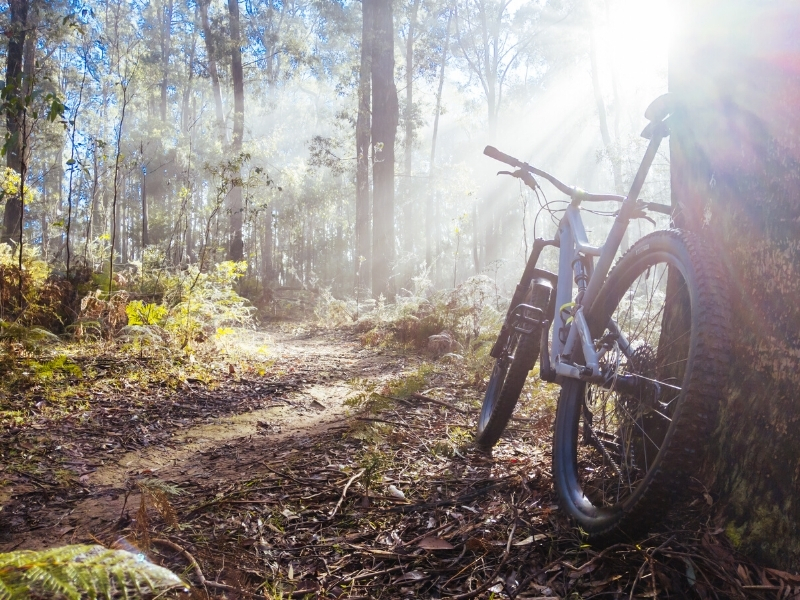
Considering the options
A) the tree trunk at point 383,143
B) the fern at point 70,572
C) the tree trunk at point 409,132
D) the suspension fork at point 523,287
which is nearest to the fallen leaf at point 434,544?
the fern at point 70,572

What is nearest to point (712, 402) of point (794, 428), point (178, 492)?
point (794, 428)

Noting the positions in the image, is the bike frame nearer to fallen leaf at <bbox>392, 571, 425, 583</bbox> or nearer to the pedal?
the pedal

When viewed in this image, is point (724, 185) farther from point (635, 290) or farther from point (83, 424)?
point (83, 424)

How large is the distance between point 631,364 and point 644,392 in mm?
132

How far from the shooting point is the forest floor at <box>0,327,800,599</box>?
1599 mm

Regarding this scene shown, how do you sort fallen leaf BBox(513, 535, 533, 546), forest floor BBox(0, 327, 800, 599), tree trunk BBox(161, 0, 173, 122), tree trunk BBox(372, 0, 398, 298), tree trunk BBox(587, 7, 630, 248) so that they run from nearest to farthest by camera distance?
1. forest floor BBox(0, 327, 800, 599)
2. fallen leaf BBox(513, 535, 533, 546)
3. tree trunk BBox(372, 0, 398, 298)
4. tree trunk BBox(587, 7, 630, 248)
5. tree trunk BBox(161, 0, 173, 122)

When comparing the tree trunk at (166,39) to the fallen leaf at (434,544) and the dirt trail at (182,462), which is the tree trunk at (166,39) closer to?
the dirt trail at (182,462)

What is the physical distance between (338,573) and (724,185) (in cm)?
191

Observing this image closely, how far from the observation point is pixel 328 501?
227 cm

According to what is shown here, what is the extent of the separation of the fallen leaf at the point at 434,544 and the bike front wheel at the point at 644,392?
48 centimetres

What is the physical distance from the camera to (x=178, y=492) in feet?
7.63

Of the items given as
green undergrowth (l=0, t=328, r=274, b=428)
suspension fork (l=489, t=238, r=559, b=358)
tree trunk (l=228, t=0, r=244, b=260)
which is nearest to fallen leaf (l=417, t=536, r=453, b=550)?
suspension fork (l=489, t=238, r=559, b=358)

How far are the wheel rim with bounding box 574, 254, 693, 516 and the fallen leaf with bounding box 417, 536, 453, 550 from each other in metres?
0.52

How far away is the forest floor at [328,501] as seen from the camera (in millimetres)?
1599
